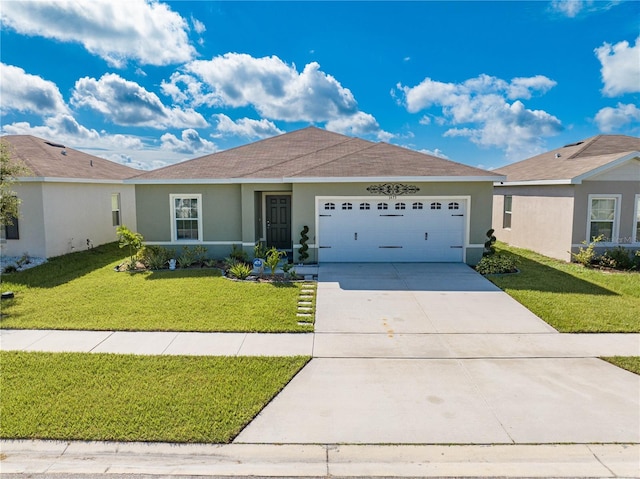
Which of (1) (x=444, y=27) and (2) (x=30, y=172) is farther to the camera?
(1) (x=444, y=27)

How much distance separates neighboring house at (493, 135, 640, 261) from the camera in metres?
13.2

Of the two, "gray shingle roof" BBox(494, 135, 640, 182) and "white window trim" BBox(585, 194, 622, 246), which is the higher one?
"gray shingle roof" BBox(494, 135, 640, 182)

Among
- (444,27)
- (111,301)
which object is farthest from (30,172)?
(444,27)

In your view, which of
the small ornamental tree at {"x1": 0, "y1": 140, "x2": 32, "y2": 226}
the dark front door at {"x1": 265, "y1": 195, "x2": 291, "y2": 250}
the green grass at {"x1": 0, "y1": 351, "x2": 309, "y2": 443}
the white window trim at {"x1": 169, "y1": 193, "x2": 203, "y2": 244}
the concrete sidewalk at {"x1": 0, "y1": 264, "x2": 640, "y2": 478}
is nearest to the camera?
the concrete sidewalk at {"x1": 0, "y1": 264, "x2": 640, "y2": 478}

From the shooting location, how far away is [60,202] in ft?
46.6

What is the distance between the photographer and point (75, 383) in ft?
17.6

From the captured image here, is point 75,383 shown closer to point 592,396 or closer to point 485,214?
point 592,396

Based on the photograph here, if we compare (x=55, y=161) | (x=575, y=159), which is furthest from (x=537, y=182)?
(x=55, y=161)

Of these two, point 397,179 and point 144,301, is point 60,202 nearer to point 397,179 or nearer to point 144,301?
point 144,301

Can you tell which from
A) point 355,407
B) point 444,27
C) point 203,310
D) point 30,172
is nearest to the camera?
point 355,407

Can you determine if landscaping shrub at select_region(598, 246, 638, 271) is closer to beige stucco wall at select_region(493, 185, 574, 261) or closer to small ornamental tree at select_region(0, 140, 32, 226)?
beige stucco wall at select_region(493, 185, 574, 261)

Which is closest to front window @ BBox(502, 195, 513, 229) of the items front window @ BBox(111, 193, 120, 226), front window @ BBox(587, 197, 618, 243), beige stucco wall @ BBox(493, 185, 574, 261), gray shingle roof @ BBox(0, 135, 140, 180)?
beige stucco wall @ BBox(493, 185, 574, 261)

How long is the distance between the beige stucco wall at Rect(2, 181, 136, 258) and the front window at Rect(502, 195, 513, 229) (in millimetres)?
17498

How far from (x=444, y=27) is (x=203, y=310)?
13.7m
